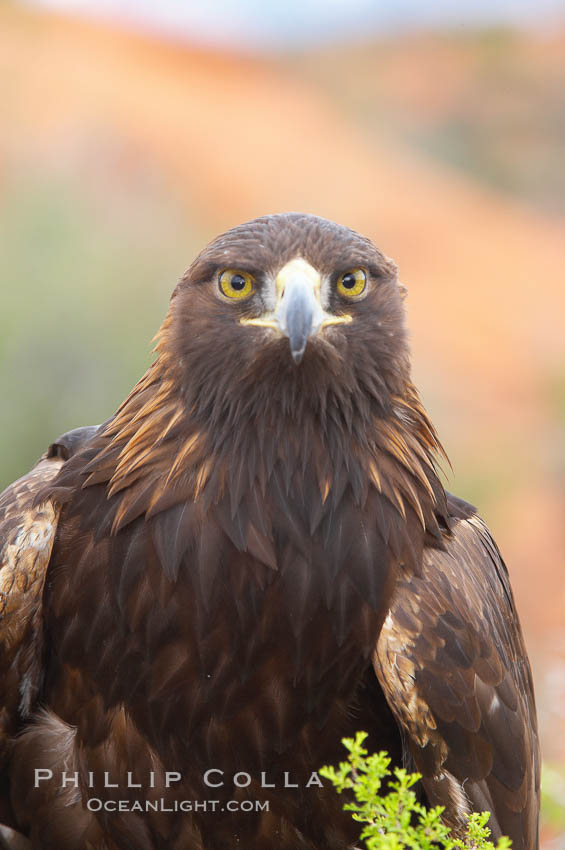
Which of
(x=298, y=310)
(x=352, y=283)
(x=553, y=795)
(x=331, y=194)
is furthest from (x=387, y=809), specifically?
(x=331, y=194)

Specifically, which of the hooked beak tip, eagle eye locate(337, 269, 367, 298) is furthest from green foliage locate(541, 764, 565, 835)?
the hooked beak tip

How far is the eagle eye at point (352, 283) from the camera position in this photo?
4.06 metres

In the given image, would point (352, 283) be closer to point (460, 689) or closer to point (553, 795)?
point (460, 689)

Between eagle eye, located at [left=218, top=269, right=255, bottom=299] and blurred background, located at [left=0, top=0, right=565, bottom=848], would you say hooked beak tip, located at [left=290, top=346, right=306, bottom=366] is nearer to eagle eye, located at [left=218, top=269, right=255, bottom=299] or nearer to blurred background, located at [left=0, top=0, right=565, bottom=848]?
eagle eye, located at [left=218, top=269, right=255, bottom=299]

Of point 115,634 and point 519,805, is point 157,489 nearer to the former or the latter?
point 115,634

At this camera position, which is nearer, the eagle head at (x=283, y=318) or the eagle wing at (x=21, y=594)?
the eagle head at (x=283, y=318)

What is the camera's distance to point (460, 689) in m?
4.17

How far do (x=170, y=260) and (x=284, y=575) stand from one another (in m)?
9.57

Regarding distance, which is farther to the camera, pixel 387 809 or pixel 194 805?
pixel 194 805

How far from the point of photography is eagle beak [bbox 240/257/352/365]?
3713 mm

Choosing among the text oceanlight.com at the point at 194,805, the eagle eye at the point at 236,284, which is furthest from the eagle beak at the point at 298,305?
the text oceanlight.com at the point at 194,805

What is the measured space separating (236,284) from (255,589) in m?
1.03

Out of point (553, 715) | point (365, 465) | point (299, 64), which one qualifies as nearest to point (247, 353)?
point (365, 465)

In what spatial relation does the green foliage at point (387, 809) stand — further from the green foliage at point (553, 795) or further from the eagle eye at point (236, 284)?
the green foliage at point (553, 795)
